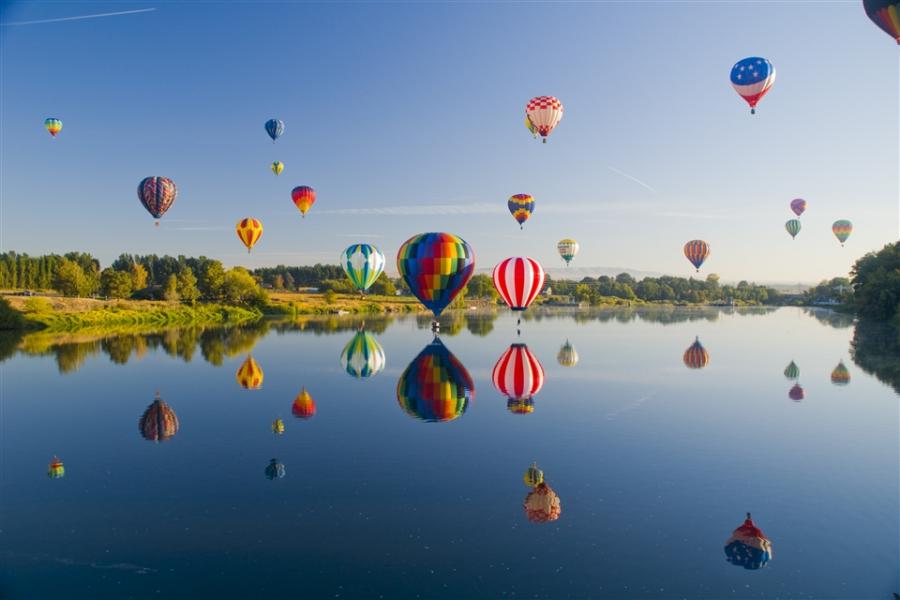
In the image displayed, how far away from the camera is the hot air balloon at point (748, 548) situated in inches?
342

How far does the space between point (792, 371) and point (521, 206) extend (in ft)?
87.0

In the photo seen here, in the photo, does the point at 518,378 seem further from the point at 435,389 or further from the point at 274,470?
the point at 274,470

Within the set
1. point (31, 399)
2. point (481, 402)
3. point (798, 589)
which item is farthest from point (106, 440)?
point (798, 589)

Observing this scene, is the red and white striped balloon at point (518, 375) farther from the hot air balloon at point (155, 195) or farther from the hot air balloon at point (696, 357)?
the hot air balloon at point (155, 195)

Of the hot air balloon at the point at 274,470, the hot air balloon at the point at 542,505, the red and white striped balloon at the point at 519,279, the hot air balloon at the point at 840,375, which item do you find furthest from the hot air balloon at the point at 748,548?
the red and white striped balloon at the point at 519,279

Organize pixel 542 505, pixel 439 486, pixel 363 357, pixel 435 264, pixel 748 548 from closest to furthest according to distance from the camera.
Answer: pixel 748 548
pixel 542 505
pixel 439 486
pixel 435 264
pixel 363 357

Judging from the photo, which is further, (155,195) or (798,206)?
(798,206)

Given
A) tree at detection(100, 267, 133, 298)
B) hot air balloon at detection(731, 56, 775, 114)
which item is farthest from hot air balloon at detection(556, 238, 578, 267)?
tree at detection(100, 267, 133, 298)

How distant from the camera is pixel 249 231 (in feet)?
168

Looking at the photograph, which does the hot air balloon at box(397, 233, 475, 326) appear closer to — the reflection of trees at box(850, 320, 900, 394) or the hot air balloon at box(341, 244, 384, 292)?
the hot air balloon at box(341, 244, 384, 292)

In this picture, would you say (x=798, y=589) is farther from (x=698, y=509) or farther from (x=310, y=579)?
(x=310, y=579)

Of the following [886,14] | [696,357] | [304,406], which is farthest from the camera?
[696,357]

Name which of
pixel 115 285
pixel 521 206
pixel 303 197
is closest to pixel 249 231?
pixel 303 197

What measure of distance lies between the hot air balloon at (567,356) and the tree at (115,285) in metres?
56.0
